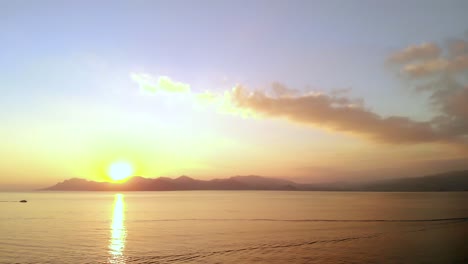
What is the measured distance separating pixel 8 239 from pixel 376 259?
4367 centimetres

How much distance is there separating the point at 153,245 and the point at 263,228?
73.5ft

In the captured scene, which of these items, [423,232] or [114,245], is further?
[423,232]

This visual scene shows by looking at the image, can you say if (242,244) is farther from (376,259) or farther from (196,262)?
(376,259)

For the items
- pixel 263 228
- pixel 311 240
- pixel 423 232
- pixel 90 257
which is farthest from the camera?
pixel 263 228

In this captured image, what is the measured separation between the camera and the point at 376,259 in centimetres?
3566

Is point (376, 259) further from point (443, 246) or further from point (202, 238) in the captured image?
point (202, 238)

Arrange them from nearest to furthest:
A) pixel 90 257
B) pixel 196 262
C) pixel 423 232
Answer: pixel 196 262, pixel 90 257, pixel 423 232

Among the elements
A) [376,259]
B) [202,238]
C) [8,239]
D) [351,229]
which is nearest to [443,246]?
[376,259]

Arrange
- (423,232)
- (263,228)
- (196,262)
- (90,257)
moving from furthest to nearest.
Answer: (263,228)
(423,232)
(90,257)
(196,262)

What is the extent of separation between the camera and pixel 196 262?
33.8m

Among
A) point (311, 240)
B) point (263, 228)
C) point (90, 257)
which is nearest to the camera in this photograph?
point (90, 257)

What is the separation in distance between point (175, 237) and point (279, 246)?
15.0 meters

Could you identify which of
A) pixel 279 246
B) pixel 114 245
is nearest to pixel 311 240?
pixel 279 246

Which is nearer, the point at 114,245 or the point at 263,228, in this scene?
the point at 114,245
